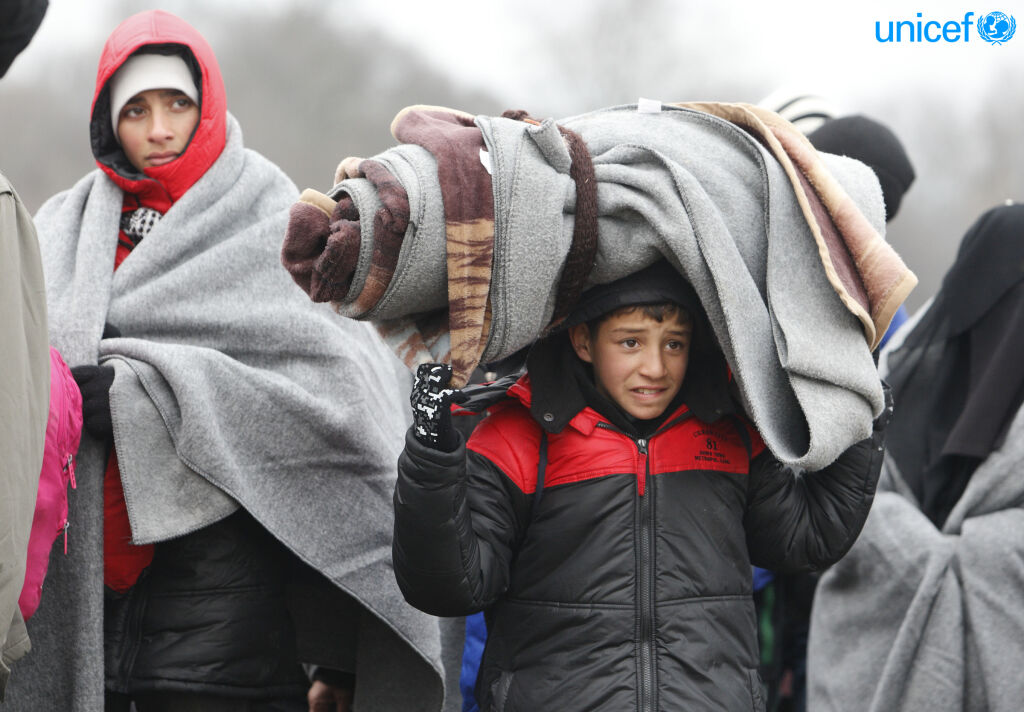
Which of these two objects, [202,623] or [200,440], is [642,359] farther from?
[202,623]

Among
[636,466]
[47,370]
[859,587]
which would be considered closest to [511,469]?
[636,466]

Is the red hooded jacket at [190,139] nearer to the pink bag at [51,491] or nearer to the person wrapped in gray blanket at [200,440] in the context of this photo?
the person wrapped in gray blanket at [200,440]

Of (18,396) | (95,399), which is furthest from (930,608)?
(18,396)

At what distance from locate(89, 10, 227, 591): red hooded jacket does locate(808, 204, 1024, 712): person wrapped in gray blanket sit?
2004 millimetres

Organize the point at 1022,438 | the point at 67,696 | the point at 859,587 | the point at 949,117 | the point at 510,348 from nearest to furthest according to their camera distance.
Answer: the point at 510,348 < the point at 67,696 < the point at 1022,438 < the point at 859,587 < the point at 949,117

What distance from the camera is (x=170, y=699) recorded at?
2836mm

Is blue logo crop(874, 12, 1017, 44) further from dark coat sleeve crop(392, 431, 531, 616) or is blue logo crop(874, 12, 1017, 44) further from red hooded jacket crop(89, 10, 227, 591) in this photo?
dark coat sleeve crop(392, 431, 531, 616)

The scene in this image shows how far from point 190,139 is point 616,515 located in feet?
5.02

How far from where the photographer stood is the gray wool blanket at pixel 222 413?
280cm

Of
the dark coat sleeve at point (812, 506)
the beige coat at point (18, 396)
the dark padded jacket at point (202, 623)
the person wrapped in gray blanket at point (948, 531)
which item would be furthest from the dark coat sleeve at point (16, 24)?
the person wrapped in gray blanket at point (948, 531)

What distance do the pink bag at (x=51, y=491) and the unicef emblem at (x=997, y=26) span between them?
3916 millimetres

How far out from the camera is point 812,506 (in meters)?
2.55

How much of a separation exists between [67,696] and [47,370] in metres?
0.93

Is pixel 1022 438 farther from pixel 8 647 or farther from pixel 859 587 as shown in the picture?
pixel 8 647
